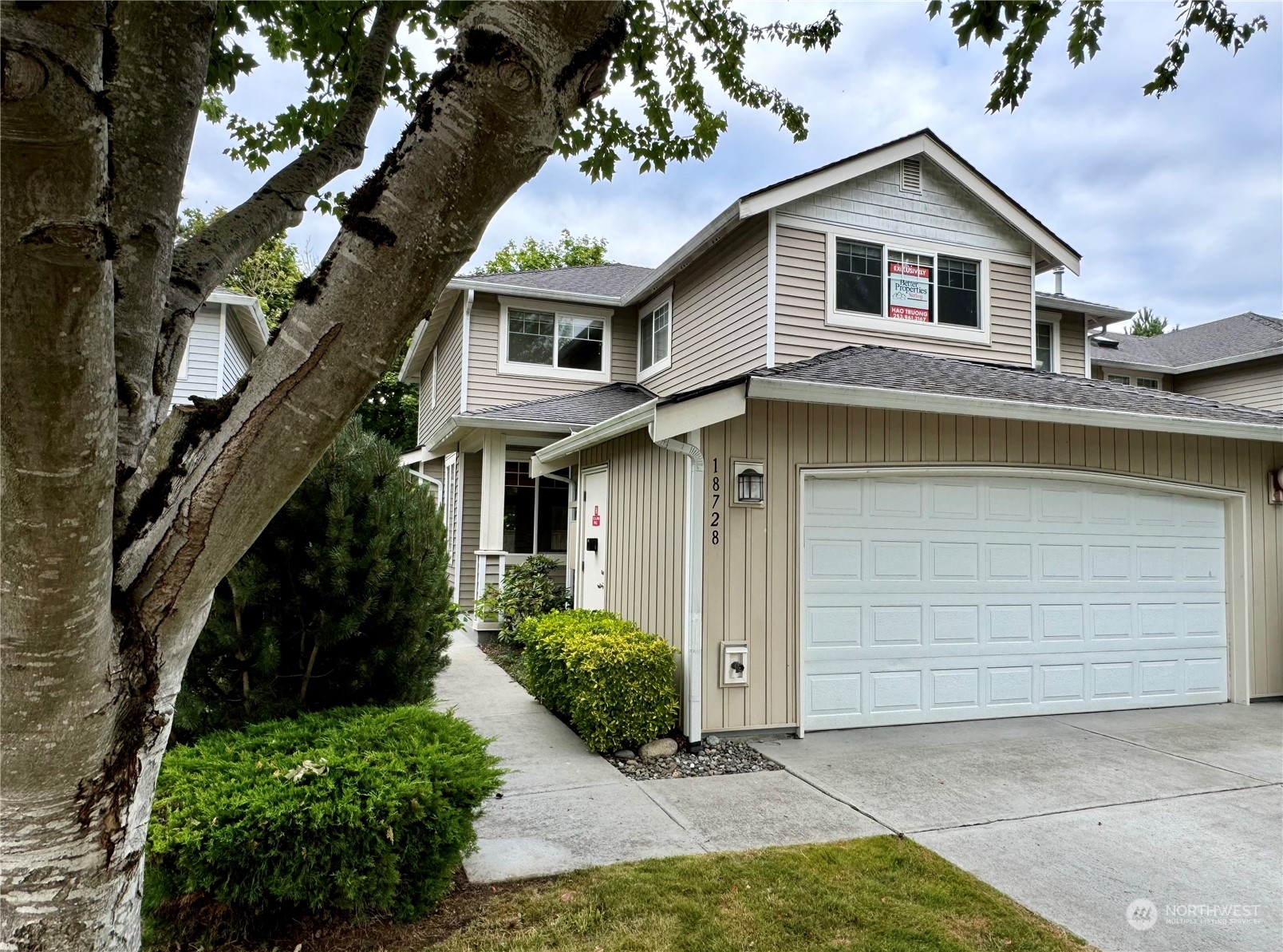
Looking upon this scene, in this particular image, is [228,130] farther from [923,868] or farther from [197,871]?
[923,868]

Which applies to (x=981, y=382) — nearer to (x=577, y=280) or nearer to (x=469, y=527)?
(x=469, y=527)

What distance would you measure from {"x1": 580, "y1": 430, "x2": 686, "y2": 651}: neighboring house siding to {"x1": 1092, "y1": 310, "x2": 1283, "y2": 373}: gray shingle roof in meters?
13.4

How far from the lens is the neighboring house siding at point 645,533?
5.89 metres

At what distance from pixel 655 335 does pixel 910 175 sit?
4407 millimetres

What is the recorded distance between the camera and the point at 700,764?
203 inches

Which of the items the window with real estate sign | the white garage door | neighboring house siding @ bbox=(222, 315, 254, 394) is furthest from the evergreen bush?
neighboring house siding @ bbox=(222, 315, 254, 394)

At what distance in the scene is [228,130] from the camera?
4.40 metres

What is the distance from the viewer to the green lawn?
2859 millimetres

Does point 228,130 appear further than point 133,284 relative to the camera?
Yes

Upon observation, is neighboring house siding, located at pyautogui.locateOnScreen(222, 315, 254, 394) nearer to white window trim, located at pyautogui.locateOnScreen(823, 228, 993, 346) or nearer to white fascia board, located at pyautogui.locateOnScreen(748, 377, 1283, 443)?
white window trim, located at pyautogui.locateOnScreen(823, 228, 993, 346)

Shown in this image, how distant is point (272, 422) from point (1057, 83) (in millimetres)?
4906

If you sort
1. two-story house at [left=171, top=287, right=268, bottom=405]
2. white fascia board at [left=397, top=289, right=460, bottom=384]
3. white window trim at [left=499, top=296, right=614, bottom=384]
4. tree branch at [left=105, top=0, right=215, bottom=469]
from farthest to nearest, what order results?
two-story house at [left=171, top=287, right=268, bottom=405], white fascia board at [left=397, top=289, right=460, bottom=384], white window trim at [left=499, top=296, right=614, bottom=384], tree branch at [left=105, top=0, right=215, bottom=469]

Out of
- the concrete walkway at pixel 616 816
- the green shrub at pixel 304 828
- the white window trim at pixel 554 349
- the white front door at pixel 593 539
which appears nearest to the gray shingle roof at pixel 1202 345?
the white window trim at pixel 554 349

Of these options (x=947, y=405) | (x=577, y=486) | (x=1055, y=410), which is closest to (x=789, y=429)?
(x=947, y=405)
